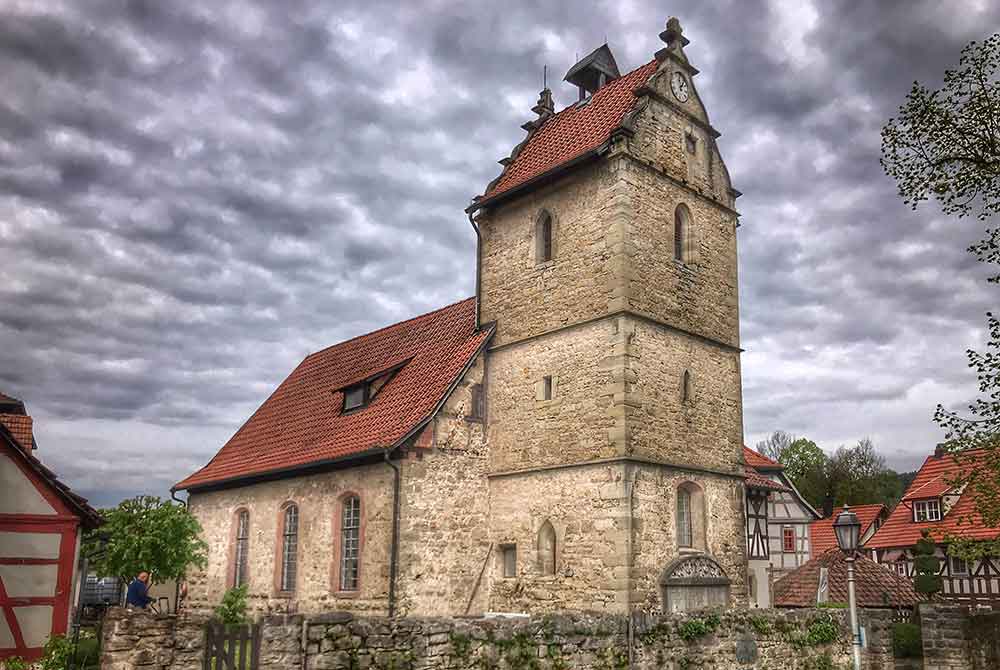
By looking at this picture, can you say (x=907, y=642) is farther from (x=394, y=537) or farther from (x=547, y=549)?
(x=394, y=537)

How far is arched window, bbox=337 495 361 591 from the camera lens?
20875 mm

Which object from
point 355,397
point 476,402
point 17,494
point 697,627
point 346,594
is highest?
point 355,397

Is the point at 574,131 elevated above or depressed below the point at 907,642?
above

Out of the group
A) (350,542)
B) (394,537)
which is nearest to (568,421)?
(394,537)

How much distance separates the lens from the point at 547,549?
63.9 ft

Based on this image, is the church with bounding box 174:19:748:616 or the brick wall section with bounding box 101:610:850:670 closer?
the brick wall section with bounding box 101:610:850:670

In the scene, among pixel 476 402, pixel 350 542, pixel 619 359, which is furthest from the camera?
pixel 476 402

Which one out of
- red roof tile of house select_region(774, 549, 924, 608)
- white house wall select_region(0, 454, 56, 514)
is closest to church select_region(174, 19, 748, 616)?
red roof tile of house select_region(774, 549, 924, 608)

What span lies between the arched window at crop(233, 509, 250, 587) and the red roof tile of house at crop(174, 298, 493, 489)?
1.18 m

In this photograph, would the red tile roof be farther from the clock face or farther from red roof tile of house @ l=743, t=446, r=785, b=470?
red roof tile of house @ l=743, t=446, r=785, b=470

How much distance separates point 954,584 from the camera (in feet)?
106

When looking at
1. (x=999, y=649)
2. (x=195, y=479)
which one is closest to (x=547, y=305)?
(x=999, y=649)

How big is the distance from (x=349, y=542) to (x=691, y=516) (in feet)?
25.5

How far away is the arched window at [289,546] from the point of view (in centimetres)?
2291
